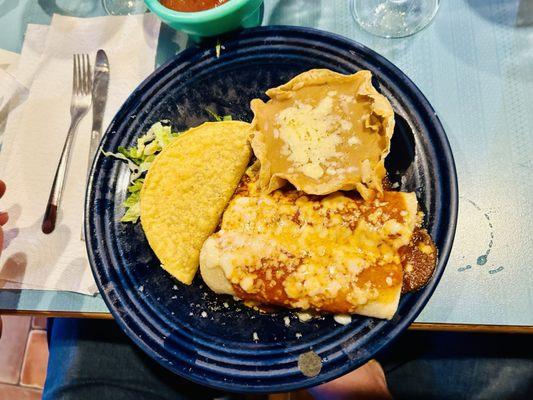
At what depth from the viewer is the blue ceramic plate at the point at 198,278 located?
44.7 inches

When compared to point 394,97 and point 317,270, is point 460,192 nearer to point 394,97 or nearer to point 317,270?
point 394,97

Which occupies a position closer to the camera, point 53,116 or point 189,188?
point 189,188

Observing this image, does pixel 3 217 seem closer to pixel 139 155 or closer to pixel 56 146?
pixel 56 146

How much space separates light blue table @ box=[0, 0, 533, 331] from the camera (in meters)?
1.22

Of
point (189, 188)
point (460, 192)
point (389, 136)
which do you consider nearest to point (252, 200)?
point (189, 188)

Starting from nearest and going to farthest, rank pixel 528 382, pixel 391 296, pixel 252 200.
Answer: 1. pixel 391 296
2. pixel 252 200
3. pixel 528 382

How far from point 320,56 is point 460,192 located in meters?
0.55

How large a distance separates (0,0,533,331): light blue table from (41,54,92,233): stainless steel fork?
234mm

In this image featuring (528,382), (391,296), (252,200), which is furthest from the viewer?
(528,382)

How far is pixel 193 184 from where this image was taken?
131 centimetres

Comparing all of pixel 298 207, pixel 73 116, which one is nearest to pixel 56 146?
pixel 73 116

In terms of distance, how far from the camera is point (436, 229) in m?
1.15

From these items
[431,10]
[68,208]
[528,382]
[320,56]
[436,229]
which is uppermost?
[431,10]

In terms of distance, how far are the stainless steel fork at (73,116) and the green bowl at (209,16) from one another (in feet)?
1.27
